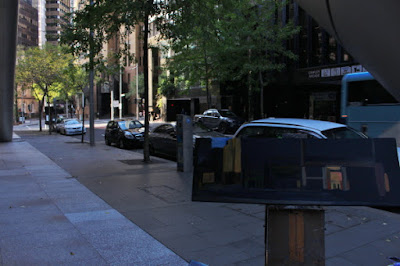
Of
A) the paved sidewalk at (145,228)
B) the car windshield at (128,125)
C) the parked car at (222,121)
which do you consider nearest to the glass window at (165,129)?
the car windshield at (128,125)

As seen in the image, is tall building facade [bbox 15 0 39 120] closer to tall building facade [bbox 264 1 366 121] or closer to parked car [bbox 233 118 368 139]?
tall building facade [bbox 264 1 366 121]

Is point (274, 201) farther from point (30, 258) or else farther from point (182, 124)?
point (182, 124)

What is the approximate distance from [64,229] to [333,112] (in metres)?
25.3

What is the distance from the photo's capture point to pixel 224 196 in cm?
267

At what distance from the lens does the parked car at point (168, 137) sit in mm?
13462

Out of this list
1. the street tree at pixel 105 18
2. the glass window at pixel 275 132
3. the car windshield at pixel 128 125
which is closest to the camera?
the glass window at pixel 275 132

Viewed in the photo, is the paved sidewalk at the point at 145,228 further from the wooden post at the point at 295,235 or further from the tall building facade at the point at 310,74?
the tall building facade at the point at 310,74

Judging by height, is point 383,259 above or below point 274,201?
below

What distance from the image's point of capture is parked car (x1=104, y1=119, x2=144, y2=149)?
1817cm

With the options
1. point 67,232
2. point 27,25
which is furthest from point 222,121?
point 27,25

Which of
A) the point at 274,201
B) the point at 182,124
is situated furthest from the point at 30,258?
the point at 182,124

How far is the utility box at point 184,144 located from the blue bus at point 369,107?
20.2 feet

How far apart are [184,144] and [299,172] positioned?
26.4 feet

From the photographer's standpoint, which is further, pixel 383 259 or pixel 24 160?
pixel 24 160
